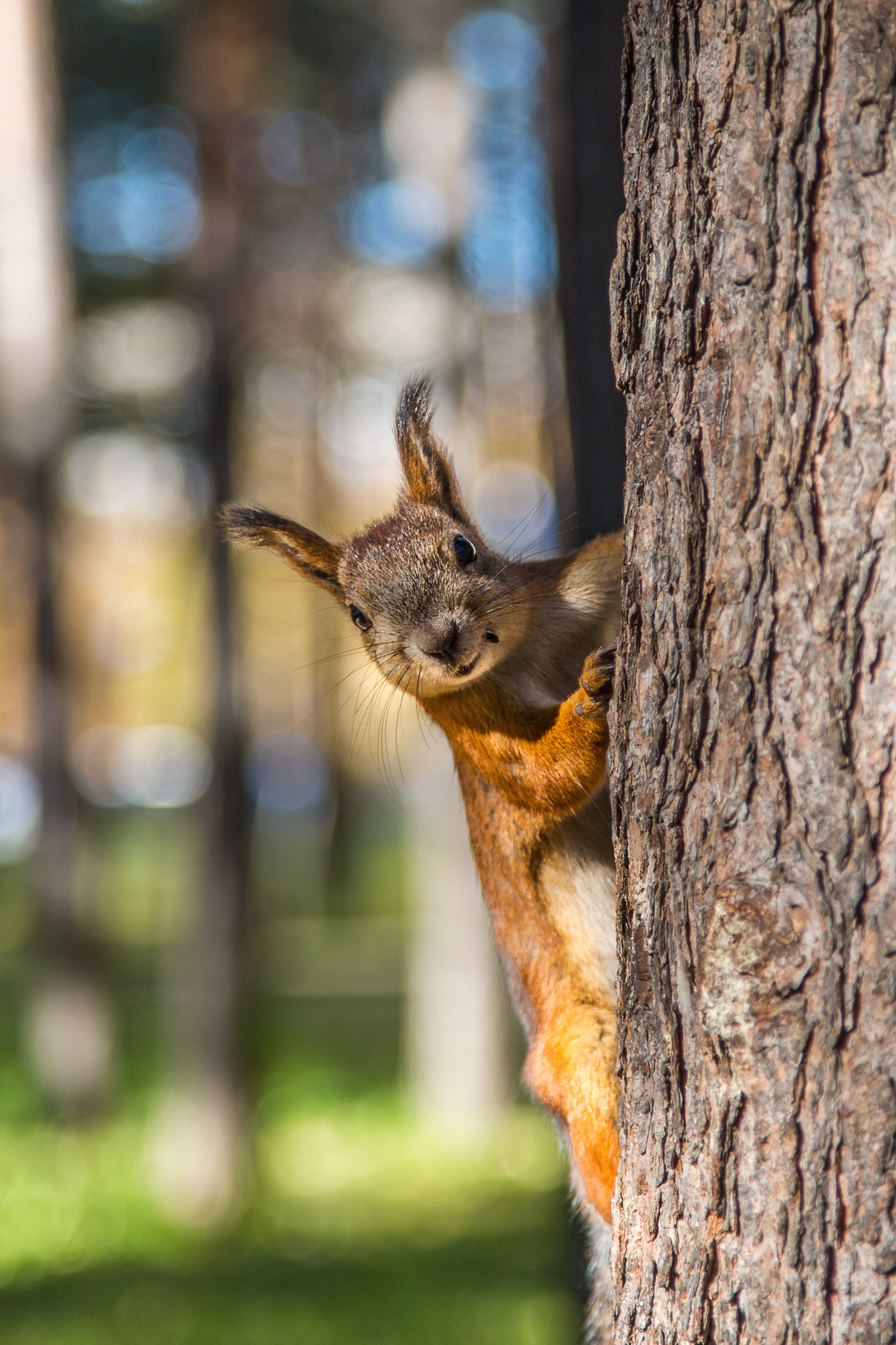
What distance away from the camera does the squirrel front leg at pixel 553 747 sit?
2006 mm

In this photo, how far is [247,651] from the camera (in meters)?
9.53

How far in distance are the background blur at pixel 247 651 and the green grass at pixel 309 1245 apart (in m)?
0.02

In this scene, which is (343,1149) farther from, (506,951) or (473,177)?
(473,177)

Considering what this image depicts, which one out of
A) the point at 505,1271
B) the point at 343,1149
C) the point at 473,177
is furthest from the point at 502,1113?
the point at 473,177

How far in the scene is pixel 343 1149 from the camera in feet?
23.7

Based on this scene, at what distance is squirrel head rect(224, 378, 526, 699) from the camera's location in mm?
2346

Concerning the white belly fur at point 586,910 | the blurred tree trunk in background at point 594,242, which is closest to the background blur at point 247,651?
the blurred tree trunk in background at point 594,242

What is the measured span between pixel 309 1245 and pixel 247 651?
16.1 feet

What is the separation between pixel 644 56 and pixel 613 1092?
5.61 ft

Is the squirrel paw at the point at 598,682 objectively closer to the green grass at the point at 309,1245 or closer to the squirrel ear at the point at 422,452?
the squirrel ear at the point at 422,452

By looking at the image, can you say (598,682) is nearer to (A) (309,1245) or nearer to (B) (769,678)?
(B) (769,678)

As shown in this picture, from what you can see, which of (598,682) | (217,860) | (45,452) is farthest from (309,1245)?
(45,452)

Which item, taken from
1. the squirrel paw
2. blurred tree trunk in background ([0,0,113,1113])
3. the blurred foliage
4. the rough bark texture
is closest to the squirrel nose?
the squirrel paw

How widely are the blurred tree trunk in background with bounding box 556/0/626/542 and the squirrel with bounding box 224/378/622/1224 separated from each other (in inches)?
20.5
